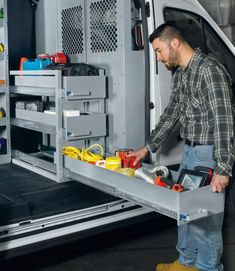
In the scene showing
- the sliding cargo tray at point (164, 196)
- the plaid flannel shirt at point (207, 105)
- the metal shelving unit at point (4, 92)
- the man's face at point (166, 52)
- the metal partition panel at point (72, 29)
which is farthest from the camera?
the metal shelving unit at point (4, 92)

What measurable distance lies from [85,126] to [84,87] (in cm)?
29

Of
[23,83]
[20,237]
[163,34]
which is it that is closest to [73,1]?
[23,83]

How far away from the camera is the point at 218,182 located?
248 centimetres

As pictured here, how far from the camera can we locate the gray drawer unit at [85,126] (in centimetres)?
343

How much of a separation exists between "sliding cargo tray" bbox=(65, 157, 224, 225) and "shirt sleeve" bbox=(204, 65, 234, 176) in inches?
7.0

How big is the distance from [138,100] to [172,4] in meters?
0.85

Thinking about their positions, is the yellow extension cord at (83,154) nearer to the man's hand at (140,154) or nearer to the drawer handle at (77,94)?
the man's hand at (140,154)

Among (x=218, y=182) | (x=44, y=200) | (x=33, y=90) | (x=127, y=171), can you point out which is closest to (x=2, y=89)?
(x=33, y=90)

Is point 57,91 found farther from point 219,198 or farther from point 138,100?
point 219,198

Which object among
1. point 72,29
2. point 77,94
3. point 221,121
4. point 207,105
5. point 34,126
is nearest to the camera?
point 221,121

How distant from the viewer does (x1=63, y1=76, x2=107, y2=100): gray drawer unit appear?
3.37 meters

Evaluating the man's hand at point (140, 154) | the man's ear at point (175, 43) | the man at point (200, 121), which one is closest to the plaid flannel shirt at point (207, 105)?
the man at point (200, 121)

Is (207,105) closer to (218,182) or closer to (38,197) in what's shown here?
(218,182)

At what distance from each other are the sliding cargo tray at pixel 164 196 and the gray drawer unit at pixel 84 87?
0.67 m
